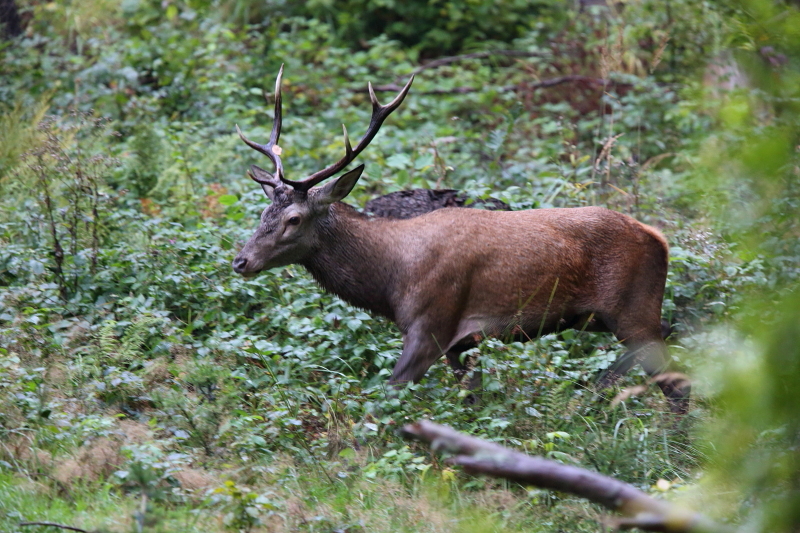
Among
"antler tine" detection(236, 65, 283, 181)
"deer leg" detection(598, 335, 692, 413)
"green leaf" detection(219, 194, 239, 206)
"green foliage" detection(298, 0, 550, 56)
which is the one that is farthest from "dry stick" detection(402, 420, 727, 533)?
"green foliage" detection(298, 0, 550, 56)

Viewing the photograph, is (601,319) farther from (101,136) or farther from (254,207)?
(101,136)

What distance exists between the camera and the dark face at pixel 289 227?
6.62 m

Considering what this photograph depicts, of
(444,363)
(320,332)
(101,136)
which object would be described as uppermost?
(101,136)

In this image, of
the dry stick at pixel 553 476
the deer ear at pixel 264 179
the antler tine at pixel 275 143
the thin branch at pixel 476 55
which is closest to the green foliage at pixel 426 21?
the thin branch at pixel 476 55

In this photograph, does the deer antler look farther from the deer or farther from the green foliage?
the green foliage

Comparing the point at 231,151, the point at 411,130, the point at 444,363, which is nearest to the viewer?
the point at 444,363

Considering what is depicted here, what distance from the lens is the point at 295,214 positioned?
6625 mm

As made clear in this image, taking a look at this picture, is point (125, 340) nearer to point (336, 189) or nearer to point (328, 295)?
point (328, 295)

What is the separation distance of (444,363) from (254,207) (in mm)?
2588

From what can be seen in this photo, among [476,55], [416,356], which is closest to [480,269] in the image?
[416,356]

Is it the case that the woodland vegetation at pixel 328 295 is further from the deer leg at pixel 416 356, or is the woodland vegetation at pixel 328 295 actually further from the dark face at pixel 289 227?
the dark face at pixel 289 227

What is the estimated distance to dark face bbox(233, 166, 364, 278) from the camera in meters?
6.62

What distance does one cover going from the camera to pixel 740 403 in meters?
2.39

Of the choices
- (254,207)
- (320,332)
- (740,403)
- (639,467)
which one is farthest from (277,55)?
(740,403)
